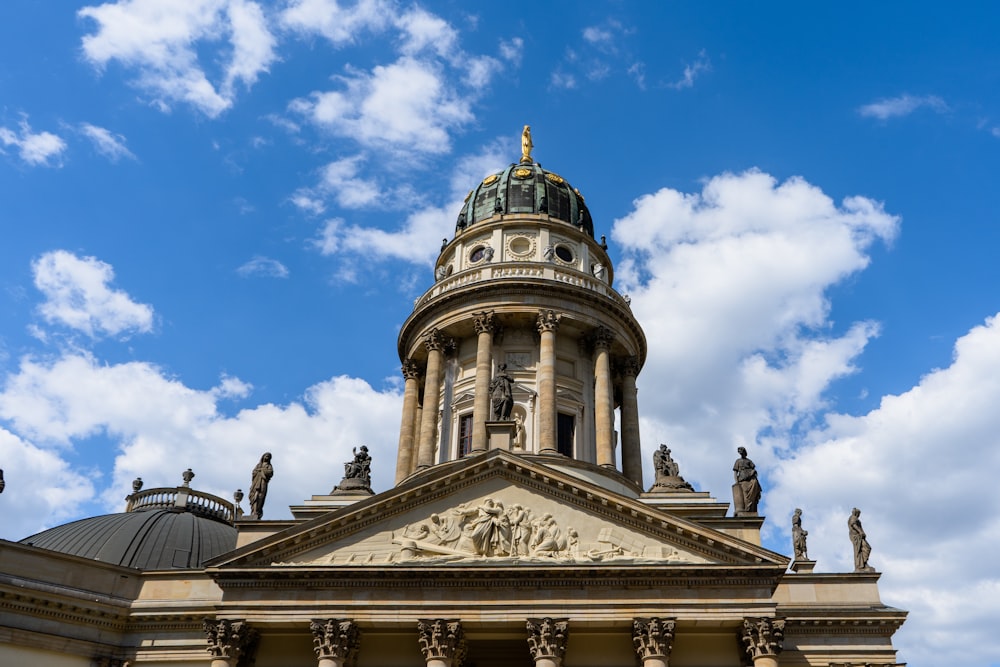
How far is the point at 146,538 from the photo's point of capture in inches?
1481

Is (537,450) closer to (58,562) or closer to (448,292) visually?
(448,292)

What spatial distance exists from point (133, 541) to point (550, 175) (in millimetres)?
28296

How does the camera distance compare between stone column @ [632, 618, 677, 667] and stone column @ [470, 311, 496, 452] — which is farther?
stone column @ [470, 311, 496, 452]

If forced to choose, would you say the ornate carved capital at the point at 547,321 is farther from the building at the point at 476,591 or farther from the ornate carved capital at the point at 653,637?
the ornate carved capital at the point at 653,637

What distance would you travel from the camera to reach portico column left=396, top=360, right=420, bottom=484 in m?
42.4

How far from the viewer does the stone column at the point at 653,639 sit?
26.5 metres

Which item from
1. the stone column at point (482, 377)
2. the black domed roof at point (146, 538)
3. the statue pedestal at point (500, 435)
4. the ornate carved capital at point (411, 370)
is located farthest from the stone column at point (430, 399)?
the black domed roof at point (146, 538)

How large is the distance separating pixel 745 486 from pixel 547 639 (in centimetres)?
995

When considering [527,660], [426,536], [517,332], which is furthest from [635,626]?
[517,332]

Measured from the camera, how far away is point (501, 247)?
46438 mm

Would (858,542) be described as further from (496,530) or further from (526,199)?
(526,199)

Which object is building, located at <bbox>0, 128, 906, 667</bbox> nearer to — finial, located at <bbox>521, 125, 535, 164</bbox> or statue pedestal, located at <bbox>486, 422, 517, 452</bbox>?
statue pedestal, located at <bbox>486, 422, 517, 452</bbox>

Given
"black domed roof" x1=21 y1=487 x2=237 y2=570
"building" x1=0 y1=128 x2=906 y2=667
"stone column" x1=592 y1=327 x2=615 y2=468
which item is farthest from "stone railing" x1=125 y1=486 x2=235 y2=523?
"stone column" x1=592 y1=327 x2=615 y2=468

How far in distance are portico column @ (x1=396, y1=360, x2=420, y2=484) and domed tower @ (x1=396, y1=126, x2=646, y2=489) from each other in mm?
56
